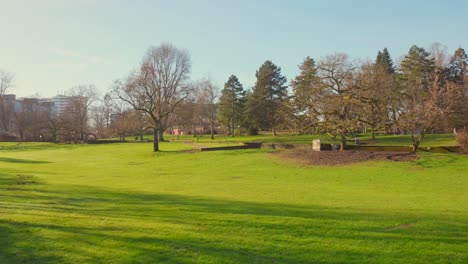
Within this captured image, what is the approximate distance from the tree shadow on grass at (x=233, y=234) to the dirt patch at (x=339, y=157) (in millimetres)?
19083

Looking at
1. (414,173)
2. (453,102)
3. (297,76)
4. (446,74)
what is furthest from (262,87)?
(414,173)

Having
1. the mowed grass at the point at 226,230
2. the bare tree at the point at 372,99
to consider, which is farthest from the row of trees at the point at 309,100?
the mowed grass at the point at 226,230

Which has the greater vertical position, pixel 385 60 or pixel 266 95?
pixel 385 60

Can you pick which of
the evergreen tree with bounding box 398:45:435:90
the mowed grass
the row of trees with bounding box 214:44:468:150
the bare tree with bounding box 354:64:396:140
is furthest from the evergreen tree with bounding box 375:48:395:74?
the mowed grass

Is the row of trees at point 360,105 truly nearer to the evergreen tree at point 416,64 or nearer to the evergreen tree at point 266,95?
the evergreen tree at point 416,64

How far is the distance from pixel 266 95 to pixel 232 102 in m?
8.98

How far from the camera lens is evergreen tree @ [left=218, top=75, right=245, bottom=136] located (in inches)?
3273

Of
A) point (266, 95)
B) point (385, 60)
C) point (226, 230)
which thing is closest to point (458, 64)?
point (385, 60)

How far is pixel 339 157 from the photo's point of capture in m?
30.8

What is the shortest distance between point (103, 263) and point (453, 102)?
3495 centimetres

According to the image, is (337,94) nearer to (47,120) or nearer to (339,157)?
(339,157)

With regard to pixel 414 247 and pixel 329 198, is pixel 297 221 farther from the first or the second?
pixel 329 198

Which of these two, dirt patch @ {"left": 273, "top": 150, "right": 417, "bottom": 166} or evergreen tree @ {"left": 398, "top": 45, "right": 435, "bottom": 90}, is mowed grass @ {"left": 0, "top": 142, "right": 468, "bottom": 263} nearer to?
dirt patch @ {"left": 273, "top": 150, "right": 417, "bottom": 166}

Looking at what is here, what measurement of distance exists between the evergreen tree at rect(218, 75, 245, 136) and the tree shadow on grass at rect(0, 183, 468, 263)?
72001 millimetres
